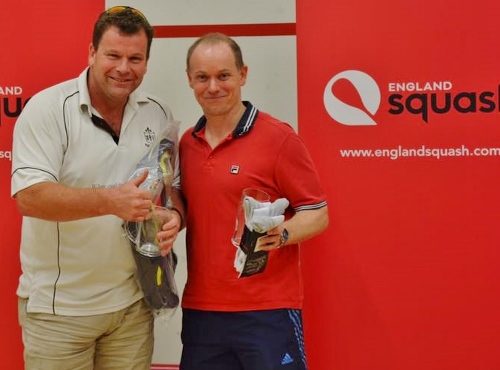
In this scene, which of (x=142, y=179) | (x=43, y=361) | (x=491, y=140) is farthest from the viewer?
(x=491, y=140)

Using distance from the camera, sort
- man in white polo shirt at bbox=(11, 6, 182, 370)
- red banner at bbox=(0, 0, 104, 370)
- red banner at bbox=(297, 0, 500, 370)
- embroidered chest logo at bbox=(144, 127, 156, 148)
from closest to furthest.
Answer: man in white polo shirt at bbox=(11, 6, 182, 370)
embroidered chest logo at bbox=(144, 127, 156, 148)
red banner at bbox=(297, 0, 500, 370)
red banner at bbox=(0, 0, 104, 370)

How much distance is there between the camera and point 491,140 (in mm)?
2436

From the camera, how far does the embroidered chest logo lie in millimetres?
2008

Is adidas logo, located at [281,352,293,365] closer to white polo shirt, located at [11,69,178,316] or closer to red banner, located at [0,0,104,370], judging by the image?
white polo shirt, located at [11,69,178,316]

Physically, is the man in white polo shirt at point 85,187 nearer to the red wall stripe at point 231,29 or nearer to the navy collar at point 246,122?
the navy collar at point 246,122

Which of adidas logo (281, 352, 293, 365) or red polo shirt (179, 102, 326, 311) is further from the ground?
red polo shirt (179, 102, 326, 311)

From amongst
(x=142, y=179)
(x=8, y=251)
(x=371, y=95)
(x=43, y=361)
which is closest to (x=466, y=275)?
(x=371, y=95)

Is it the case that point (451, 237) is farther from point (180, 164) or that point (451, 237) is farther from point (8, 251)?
point (8, 251)

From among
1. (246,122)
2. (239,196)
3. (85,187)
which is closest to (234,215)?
(239,196)

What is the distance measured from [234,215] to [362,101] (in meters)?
0.83

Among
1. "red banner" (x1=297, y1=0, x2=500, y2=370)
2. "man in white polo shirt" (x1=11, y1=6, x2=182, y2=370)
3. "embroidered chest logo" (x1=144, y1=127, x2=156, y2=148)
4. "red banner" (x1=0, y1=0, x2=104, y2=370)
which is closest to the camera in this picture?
"man in white polo shirt" (x1=11, y1=6, x2=182, y2=370)

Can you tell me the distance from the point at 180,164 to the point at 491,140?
1.19 metres

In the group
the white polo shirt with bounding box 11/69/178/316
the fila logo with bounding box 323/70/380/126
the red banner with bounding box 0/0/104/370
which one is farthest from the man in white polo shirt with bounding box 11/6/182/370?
the fila logo with bounding box 323/70/380/126

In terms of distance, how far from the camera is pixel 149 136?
203 cm
